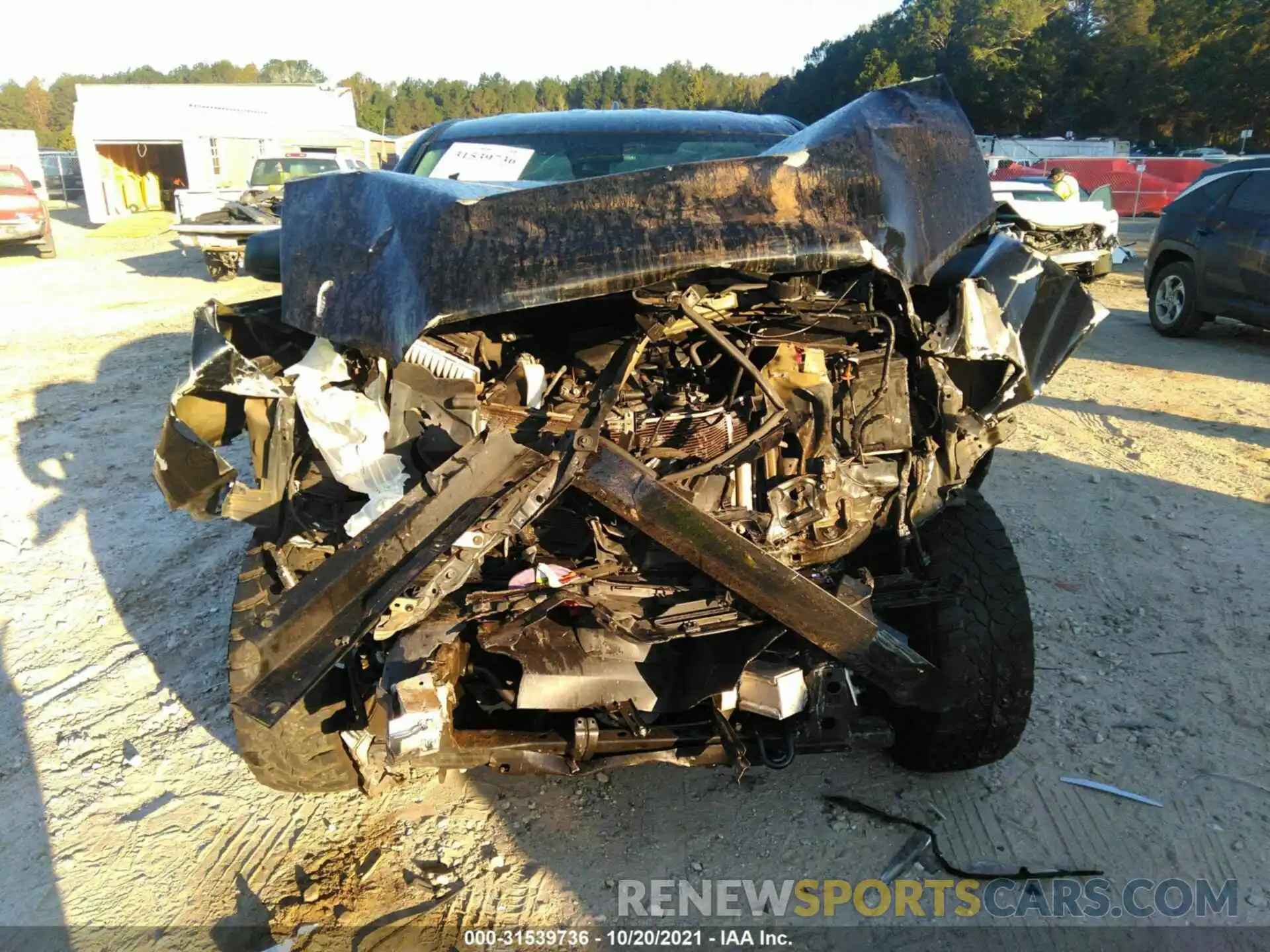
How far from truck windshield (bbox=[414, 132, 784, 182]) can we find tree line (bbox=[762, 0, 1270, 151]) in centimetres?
A: 3548

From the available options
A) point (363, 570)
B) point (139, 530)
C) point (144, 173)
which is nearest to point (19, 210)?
point (139, 530)

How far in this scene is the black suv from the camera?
7.96 metres

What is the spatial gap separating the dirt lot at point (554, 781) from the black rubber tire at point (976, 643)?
0.26 m

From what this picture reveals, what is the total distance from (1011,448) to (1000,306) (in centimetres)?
341

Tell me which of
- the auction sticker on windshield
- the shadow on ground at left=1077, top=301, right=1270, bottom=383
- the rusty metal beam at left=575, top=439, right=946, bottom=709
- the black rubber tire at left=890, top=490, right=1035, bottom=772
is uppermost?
the auction sticker on windshield

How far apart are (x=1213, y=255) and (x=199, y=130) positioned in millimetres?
28894

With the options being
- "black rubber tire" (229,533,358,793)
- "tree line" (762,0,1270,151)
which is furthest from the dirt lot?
"tree line" (762,0,1270,151)

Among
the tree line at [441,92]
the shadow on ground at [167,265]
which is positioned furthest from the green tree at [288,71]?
the shadow on ground at [167,265]

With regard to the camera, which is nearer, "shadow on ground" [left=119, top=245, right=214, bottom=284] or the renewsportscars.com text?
the renewsportscars.com text

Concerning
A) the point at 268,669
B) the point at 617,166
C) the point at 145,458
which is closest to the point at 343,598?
the point at 268,669

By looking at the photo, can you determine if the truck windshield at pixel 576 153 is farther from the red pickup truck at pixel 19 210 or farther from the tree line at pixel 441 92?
the tree line at pixel 441 92

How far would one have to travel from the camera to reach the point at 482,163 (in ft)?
13.0

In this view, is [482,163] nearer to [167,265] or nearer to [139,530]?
[139,530]

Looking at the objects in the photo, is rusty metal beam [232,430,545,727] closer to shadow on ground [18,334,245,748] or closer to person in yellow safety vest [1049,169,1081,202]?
shadow on ground [18,334,245,748]
